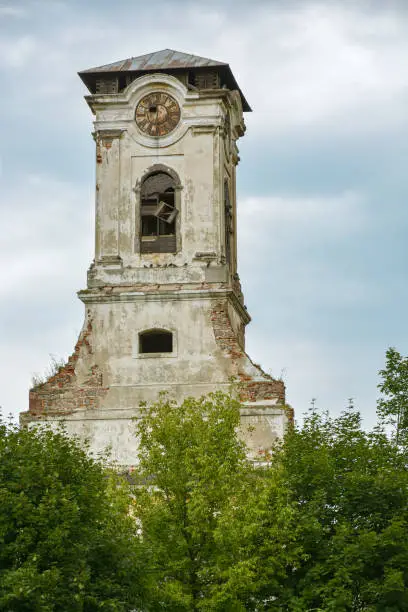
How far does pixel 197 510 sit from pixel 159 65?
15183 millimetres

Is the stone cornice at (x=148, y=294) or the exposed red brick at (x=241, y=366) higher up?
the stone cornice at (x=148, y=294)

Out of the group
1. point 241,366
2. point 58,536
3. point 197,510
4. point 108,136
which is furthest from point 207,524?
point 108,136

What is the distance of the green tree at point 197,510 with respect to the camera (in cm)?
2648

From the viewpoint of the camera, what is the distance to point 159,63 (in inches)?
1535

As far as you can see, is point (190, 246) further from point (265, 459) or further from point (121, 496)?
point (121, 496)

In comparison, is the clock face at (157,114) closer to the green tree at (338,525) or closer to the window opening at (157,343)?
the window opening at (157,343)

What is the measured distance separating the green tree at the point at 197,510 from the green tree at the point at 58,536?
2.37 ft

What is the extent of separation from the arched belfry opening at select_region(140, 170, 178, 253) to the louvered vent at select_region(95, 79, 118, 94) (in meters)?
2.54

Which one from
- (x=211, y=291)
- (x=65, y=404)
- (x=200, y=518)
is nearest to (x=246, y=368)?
(x=211, y=291)

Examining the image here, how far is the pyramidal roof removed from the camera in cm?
3872

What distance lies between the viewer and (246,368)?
3656cm

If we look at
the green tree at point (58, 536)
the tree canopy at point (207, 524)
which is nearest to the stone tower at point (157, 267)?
the tree canopy at point (207, 524)

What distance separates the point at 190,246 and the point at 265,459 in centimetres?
772

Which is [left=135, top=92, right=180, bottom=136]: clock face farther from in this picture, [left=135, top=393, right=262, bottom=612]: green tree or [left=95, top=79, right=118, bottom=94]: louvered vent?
[left=135, top=393, right=262, bottom=612]: green tree
